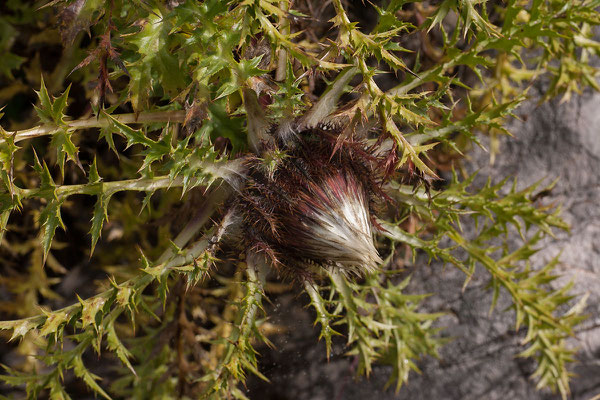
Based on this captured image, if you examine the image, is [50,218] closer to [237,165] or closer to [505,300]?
[237,165]

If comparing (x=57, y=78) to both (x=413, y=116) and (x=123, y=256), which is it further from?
(x=413, y=116)

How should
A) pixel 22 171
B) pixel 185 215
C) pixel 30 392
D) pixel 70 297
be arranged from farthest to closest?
pixel 70 297 < pixel 22 171 < pixel 185 215 < pixel 30 392

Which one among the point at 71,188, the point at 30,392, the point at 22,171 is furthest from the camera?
the point at 22,171

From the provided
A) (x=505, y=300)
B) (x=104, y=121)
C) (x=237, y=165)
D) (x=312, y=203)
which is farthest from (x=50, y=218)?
(x=505, y=300)

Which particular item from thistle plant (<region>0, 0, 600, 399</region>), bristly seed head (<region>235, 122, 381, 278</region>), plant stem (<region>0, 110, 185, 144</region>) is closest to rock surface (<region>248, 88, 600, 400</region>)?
thistle plant (<region>0, 0, 600, 399</region>)

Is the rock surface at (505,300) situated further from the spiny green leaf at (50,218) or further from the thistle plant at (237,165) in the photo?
the spiny green leaf at (50,218)

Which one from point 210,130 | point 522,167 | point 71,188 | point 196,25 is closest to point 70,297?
point 71,188
